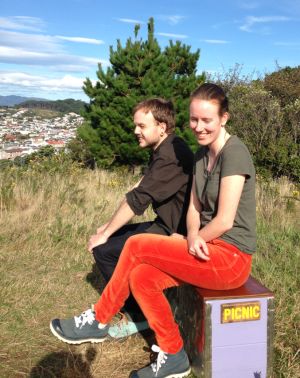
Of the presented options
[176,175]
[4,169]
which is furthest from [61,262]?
[4,169]

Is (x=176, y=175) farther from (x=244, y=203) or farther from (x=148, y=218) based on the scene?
(x=148, y=218)

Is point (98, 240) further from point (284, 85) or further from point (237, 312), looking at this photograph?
point (284, 85)

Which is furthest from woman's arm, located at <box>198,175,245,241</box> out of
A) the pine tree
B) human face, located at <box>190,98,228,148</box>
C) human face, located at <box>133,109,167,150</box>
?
the pine tree

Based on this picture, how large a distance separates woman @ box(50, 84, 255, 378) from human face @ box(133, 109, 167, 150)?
0.52m

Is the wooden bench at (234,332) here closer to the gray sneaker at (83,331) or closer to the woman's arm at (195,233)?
the woman's arm at (195,233)

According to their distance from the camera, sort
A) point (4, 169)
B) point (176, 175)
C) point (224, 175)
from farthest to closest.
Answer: point (4, 169), point (176, 175), point (224, 175)

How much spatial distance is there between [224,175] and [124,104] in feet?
29.3

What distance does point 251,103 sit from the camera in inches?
570

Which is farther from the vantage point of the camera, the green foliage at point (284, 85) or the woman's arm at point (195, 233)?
the green foliage at point (284, 85)

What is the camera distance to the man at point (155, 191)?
2605 millimetres

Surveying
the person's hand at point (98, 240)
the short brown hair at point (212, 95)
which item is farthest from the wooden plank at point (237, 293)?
the short brown hair at point (212, 95)

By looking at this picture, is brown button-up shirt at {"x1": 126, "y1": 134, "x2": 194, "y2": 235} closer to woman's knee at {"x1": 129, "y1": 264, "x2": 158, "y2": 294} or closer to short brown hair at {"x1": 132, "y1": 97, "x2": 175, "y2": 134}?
short brown hair at {"x1": 132, "y1": 97, "x2": 175, "y2": 134}

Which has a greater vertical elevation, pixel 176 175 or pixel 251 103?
pixel 251 103

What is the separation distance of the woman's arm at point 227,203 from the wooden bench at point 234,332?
325mm
